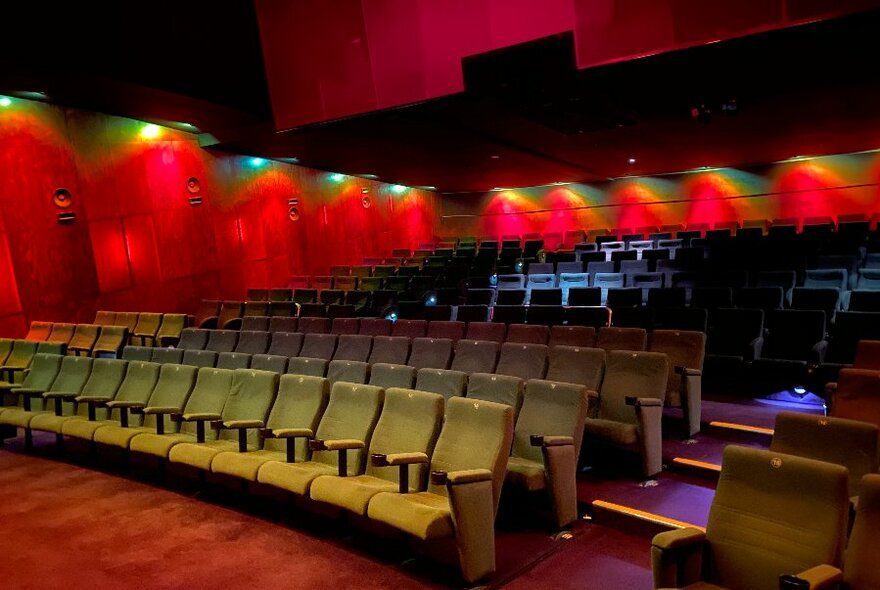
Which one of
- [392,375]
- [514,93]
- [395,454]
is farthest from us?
[514,93]

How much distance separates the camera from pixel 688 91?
20.8 ft

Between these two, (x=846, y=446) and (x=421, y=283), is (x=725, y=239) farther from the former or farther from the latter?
(x=846, y=446)

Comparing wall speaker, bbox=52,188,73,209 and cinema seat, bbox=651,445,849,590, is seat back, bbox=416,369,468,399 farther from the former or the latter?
wall speaker, bbox=52,188,73,209

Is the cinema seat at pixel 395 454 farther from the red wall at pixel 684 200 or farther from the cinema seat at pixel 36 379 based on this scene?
the red wall at pixel 684 200

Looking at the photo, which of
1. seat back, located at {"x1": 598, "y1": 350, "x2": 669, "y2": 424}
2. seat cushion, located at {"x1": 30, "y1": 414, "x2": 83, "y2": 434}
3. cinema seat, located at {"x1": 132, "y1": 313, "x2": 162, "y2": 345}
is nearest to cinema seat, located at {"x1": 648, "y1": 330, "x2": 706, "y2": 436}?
seat back, located at {"x1": 598, "y1": 350, "x2": 669, "y2": 424}

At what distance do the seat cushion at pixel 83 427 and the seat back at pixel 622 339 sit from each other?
11.5 feet

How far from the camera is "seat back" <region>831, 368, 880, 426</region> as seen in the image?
2.65 metres

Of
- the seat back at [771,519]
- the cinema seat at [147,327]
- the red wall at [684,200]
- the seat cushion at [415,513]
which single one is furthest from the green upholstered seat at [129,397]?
the red wall at [684,200]

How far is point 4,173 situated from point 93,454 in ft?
13.9

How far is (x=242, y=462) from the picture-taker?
3289 millimetres

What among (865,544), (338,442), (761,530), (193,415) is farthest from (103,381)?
(865,544)

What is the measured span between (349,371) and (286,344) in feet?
4.55

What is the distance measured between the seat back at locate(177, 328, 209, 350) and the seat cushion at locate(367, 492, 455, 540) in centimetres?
353

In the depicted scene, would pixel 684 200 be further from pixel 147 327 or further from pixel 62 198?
pixel 62 198
